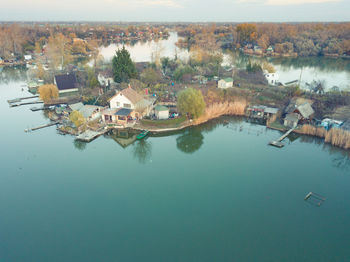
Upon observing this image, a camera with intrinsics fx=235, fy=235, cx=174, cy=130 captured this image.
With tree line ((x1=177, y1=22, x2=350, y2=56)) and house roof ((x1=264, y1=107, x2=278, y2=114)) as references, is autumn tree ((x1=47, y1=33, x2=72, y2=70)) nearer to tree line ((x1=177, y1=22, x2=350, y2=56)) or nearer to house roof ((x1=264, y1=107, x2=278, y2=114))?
tree line ((x1=177, y1=22, x2=350, y2=56))

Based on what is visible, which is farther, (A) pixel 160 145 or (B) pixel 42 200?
(A) pixel 160 145

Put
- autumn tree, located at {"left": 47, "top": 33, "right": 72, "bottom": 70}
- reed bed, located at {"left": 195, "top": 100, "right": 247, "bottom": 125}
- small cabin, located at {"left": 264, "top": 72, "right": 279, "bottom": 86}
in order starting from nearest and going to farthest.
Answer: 1. reed bed, located at {"left": 195, "top": 100, "right": 247, "bottom": 125}
2. small cabin, located at {"left": 264, "top": 72, "right": 279, "bottom": 86}
3. autumn tree, located at {"left": 47, "top": 33, "right": 72, "bottom": 70}

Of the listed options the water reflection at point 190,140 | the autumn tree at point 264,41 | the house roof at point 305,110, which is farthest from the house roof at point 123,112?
the autumn tree at point 264,41

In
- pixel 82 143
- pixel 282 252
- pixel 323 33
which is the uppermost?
pixel 323 33

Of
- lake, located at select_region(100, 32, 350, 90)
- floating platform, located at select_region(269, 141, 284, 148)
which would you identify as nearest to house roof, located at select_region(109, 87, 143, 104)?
floating platform, located at select_region(269, 141, 284, 148)

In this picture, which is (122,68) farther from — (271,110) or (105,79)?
(271,110)

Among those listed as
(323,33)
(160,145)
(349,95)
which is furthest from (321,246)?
(323,33)

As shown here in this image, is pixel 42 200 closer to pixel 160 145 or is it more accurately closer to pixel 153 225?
pixel 153 225
